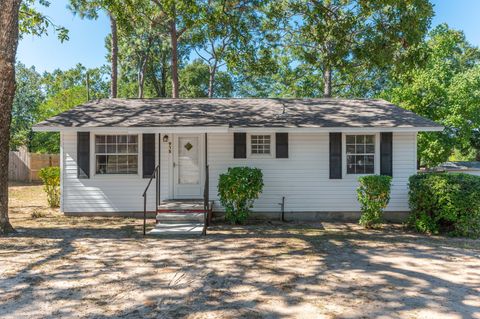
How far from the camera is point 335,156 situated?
9109 millimetres

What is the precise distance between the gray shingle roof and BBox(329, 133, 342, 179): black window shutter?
428 millimetres

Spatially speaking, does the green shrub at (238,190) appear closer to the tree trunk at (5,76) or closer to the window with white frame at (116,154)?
the window with white frame at (116,154)

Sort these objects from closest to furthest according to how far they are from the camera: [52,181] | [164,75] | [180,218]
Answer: [180,218] < [52,181] < [164,75]

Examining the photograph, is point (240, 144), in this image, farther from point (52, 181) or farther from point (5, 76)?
point (52, 181)

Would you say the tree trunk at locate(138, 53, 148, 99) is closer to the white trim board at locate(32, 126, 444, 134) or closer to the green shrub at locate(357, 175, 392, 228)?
the white trim board at locate(32, 126, 444, 134)

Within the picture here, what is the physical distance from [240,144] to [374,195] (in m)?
3.83

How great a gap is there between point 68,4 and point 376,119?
1430cm

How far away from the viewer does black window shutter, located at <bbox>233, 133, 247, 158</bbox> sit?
9.11 meters

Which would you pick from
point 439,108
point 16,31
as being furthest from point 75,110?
point 439,108

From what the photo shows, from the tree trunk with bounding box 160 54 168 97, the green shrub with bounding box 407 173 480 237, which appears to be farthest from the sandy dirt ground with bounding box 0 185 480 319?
the tree trunk with bounding box 160 54 168 97

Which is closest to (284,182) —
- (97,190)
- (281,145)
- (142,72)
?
(281,145)

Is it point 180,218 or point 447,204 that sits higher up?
point 447,204

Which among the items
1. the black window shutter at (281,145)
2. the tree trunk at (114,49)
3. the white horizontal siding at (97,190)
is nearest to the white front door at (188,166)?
the white horizontal siding at (97,190)

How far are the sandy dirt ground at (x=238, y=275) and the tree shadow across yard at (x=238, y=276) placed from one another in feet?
0.05
